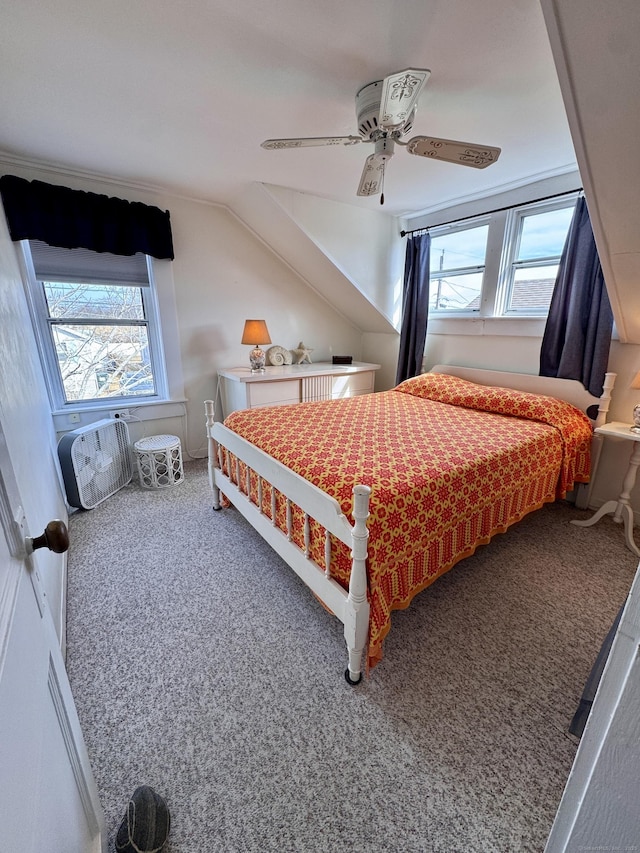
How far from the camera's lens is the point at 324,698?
1.35 m

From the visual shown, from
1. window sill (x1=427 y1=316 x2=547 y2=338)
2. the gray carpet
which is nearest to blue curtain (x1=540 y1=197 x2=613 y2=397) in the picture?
window sill (x1=427 y1=316 x2=547 y2=338)

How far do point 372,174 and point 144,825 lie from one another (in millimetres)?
2686

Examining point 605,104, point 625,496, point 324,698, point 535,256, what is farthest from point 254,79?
point 625,496

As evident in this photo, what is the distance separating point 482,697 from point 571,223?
2952 mm

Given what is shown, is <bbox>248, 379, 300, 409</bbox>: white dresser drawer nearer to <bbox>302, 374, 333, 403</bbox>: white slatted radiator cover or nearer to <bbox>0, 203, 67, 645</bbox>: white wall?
<bbox>302, 374, 333, 403</bbox>: white slatted radiator cover

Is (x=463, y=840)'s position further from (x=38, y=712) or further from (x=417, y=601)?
(x=38, y=712)

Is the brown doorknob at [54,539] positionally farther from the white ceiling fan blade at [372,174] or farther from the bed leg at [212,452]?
the white ceiling fan blade at [372,174]

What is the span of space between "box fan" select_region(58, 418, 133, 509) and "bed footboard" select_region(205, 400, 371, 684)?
43.5 inches

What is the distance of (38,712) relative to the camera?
0.59 meters

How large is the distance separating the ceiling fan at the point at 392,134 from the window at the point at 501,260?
149 cm

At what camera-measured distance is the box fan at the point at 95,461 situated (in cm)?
250

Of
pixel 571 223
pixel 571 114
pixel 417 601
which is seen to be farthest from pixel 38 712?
pixel 571 223

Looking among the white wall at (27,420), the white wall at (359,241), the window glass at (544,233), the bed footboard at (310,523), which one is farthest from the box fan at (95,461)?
the window glass at (544,233)

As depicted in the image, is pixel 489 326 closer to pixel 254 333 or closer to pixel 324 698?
pixel 254 333
